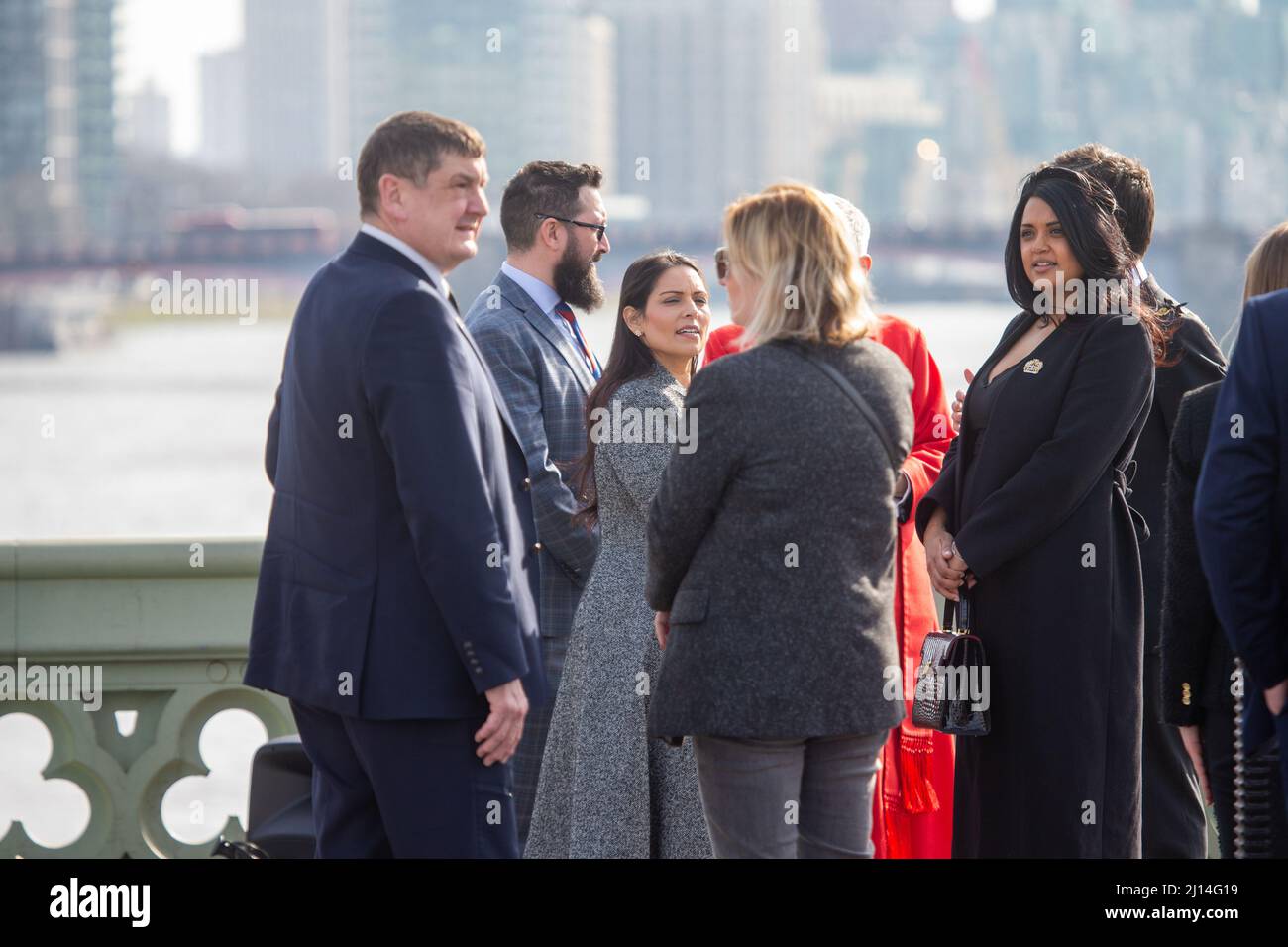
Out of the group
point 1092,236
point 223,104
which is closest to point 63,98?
point 223,104

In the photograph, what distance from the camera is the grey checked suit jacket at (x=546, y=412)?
11.3 feet

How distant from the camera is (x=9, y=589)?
3.81 meters

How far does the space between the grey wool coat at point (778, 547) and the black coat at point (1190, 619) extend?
1.78 ft

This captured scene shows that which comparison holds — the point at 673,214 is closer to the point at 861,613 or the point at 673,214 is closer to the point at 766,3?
the point at 766,3

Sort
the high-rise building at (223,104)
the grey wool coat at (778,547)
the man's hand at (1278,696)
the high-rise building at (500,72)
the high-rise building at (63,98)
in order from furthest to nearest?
the high-rise building at (223,104) < the high-rise building at (500,72) < the high-rise building at (63,98) < the grey wool coat at (778,547) < the man's hand at (1278,696)

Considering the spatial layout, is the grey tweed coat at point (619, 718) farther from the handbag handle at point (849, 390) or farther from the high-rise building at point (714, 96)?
the high-rise building at point (714, 96)

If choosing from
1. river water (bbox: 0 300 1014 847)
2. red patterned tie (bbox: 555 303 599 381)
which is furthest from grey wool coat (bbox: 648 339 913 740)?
river water (bbox: 0 300 1014 847)

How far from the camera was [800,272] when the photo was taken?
8.37 feet

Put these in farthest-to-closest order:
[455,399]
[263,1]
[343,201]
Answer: [263,1] < [343,201] < [455,399]

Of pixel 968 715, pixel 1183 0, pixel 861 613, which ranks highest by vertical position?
pixel 1183 0

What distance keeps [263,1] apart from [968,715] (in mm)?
133426

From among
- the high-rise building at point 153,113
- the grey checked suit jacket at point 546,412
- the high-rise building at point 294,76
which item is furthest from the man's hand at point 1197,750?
the high-rise building at point 153,113

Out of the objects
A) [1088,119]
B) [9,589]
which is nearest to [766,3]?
[1088,119]

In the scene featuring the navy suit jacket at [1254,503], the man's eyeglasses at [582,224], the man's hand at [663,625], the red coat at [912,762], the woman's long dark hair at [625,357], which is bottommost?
the red coat at [912,762]
